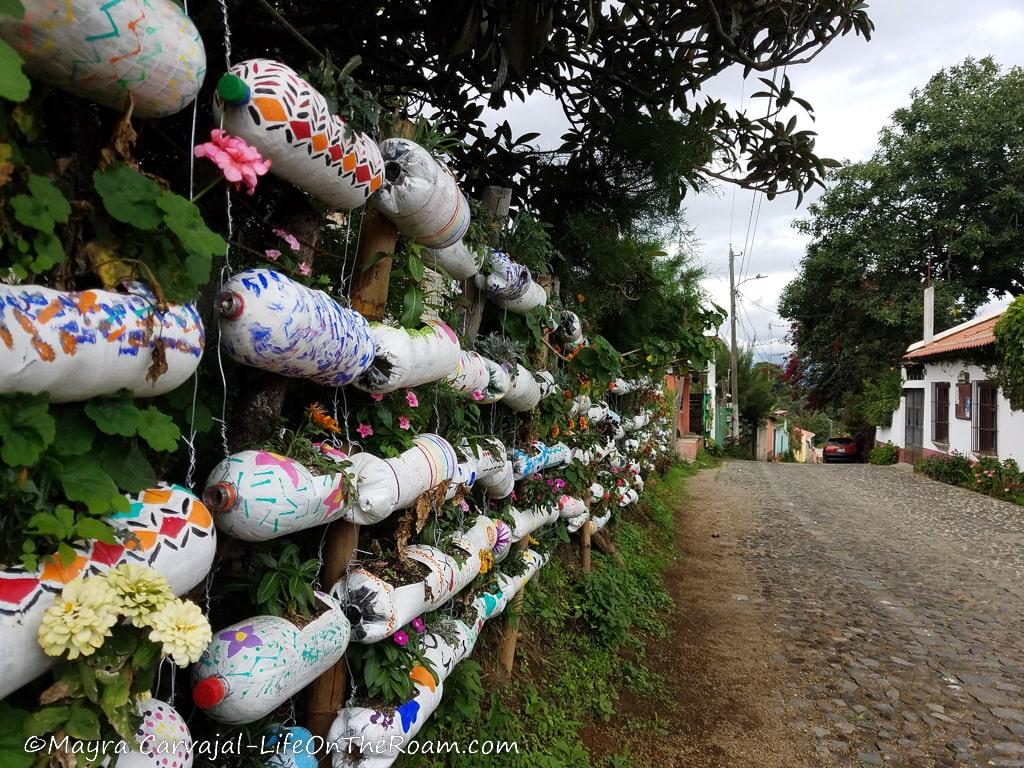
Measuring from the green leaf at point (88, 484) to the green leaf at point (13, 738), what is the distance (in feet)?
1.05

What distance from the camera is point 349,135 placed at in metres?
1.64

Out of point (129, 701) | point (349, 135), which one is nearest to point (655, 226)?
point (349, 135)

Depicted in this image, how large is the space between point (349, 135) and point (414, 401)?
2.90 ft

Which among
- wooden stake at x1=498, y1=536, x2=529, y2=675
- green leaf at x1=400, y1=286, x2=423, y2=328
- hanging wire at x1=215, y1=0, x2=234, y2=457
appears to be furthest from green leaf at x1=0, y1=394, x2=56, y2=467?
wooden stake at x1=498, y1=536, x2=529, y2=675

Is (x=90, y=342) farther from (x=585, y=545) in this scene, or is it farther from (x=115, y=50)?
(x=585, y=545)

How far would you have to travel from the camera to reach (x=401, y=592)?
212 cm

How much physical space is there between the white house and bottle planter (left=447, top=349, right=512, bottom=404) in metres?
12.1

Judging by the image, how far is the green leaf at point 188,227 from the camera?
45.8 inches

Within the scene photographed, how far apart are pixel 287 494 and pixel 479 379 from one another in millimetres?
1392

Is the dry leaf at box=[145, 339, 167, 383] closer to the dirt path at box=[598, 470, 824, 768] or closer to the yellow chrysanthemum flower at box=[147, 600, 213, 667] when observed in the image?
the yellow chrysanthemum flower at box=[147, 600, 213, 667]

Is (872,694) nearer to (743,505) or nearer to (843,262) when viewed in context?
(743,505)

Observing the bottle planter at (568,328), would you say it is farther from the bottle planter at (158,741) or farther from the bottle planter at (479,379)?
the bottle planter at (158,741)

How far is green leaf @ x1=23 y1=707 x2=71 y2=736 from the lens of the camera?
3.41 ft

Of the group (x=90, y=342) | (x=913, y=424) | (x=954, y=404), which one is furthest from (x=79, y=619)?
(x=913, y=424)
